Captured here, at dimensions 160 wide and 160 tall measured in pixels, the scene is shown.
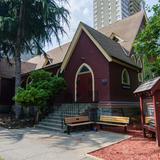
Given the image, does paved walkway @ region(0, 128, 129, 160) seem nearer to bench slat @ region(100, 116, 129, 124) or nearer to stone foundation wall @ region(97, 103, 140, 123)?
bench slat @ region(100, 116, 129, 124)

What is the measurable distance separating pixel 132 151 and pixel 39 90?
8774mm

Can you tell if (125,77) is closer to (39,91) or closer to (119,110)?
(119,110)

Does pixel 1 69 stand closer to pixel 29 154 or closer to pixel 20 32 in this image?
pixel 20 32

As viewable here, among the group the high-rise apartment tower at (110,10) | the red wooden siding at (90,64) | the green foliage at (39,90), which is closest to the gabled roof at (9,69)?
the green foliage at (39,90)

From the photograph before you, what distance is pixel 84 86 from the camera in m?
16.8

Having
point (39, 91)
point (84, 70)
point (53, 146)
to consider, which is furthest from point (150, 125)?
point (84, 70)

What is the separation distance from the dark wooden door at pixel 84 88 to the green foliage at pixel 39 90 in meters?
1.37

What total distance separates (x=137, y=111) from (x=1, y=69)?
1706cm

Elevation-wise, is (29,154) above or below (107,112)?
below

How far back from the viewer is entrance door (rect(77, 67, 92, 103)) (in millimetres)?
16438

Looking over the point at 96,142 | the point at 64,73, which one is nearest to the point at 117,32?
the point at 64,73

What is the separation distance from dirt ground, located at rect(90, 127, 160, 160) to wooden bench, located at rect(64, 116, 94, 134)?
3447mm

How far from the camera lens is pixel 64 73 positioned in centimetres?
1839

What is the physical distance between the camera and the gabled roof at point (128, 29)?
68.8ft
